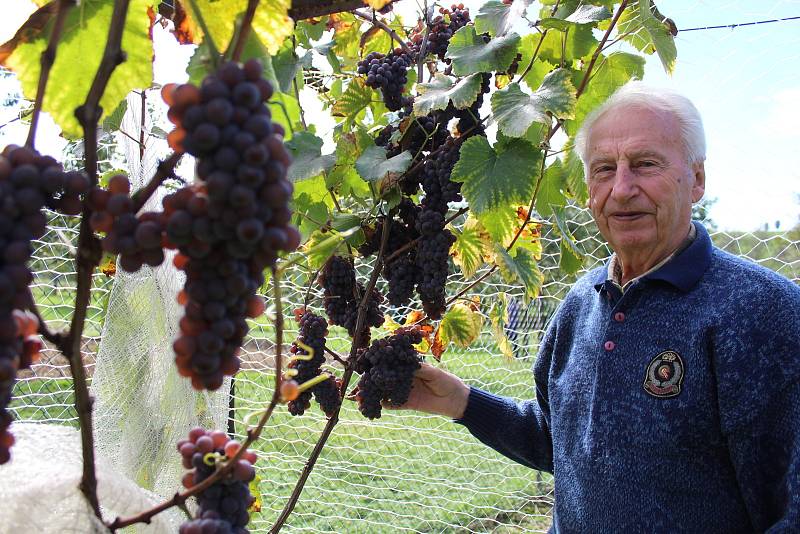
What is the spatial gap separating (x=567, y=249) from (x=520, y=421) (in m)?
0.48

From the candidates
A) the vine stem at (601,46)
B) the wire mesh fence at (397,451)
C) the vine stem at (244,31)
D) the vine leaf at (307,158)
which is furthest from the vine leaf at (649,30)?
the wire mesh fence at (397,451)

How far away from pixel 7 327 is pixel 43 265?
389 centimetres

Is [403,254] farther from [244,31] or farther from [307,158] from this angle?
[244,31]

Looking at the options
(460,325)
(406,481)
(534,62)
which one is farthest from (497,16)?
(406,481)

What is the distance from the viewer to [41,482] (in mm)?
→ 670

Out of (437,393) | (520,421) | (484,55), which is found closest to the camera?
(484,55)

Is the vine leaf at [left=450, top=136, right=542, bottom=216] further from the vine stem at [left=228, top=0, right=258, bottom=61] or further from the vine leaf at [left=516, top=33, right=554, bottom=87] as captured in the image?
the vine stem at [left=228, top=0, right=258, bottom=61]

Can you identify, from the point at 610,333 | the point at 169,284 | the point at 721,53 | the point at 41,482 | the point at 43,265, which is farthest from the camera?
the point at 43,265

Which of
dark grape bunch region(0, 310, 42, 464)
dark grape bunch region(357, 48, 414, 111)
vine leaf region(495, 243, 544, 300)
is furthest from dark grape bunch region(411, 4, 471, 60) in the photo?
dark grape bunch region(0, 310, 42, 464)

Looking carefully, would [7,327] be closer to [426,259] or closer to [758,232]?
[426,259]

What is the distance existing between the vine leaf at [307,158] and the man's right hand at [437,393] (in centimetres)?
58

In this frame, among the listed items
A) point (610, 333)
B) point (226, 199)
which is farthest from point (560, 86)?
point (226, 199)

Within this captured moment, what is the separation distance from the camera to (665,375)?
4.49 feet

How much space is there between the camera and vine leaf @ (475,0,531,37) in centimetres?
132
